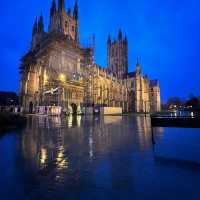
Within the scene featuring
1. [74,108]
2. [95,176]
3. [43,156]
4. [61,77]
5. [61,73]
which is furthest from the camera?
[74,108]

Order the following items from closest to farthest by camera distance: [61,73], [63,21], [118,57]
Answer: [61,73]
[63,21]
[118,57]

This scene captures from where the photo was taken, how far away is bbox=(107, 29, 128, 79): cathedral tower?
104 meters

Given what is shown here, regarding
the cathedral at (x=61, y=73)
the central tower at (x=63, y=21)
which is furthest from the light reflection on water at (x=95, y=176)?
the central tower at (x=63, y=21)

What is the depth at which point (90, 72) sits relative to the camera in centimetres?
5978

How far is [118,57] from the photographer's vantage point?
103375 mm

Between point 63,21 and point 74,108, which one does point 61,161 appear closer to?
point 74,108

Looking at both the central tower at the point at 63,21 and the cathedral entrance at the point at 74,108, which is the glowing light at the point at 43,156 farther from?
the central tower at the point at 63,21

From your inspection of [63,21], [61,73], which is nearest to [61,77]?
[61,73]

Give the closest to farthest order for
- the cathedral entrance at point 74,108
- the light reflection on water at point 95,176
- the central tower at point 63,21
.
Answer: the light reflection on water at point 95,176, the cathedral entrance at point 74,108, the central tower at point 63,21

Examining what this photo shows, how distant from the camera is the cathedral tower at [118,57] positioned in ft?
340

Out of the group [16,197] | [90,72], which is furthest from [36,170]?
[90,72]

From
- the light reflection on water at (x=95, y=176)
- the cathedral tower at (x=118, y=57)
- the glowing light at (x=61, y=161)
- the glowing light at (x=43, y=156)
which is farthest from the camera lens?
the cathedral tower at (x=118, y=57)

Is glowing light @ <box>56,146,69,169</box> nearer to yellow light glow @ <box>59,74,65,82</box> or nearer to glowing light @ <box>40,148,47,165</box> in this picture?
glowing light @ <box>40,148,47,165</box>

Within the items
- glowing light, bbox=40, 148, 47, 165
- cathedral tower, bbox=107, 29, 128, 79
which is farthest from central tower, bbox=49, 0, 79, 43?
glowing light, bbox=40, 148, 47, 165
